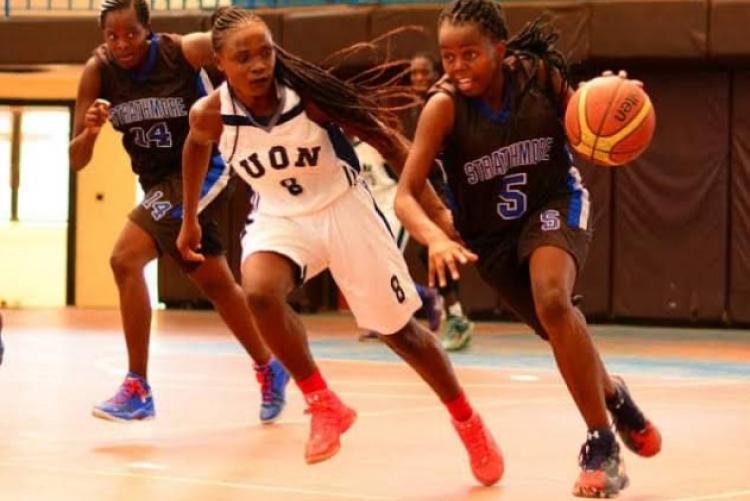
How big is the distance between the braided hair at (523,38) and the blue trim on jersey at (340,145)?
2.09ft

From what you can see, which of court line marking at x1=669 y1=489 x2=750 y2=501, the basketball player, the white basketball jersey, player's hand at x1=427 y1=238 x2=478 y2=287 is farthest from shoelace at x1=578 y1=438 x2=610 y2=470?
the basketball player

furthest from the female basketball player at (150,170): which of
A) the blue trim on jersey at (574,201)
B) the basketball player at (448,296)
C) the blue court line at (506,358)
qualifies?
the basketball player at (448,296)

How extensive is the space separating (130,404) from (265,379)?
27.5 inches

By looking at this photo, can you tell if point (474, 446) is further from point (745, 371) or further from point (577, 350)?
point (745, 371)

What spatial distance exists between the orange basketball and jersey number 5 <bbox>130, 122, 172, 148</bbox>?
2581 mm

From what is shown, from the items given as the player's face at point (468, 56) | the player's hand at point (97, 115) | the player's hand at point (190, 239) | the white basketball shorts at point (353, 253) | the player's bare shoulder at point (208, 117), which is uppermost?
the player's face at point (468, 56)

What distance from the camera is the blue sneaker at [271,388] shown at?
7555 millimetres

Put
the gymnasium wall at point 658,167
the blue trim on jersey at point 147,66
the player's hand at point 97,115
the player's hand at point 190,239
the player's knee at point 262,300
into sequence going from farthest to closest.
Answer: the gymnasium wall at point 658,167 → the blue trim on jersey at point 147,66 → the player's hand at point 97,115 → the player's hand at point 190,239 → the player's knee at point 262,300

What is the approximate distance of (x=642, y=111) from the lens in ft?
18.2

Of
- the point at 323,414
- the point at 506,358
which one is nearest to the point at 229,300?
the point at 323,414

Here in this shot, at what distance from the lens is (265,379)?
7.64m

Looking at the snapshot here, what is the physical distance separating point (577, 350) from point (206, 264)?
8.76 feet

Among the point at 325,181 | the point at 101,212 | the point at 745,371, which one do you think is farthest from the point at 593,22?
the point at 325,181

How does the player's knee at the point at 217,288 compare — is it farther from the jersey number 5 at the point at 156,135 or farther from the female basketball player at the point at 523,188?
the female basketball player at the point at 523,188
